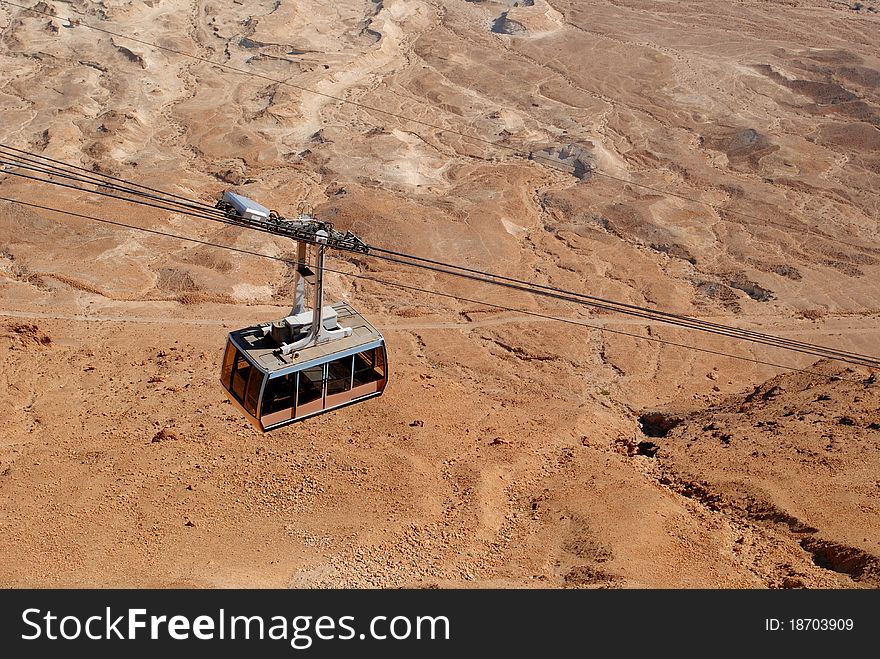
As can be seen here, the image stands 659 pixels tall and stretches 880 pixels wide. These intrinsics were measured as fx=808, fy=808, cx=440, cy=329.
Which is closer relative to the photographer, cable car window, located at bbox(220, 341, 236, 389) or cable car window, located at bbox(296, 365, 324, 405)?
cable car window, located at bbox(296, 365, 324, 405)

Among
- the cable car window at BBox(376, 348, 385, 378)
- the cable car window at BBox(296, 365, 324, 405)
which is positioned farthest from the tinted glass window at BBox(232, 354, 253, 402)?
the cable car window at BBox(376, 348, 385, 378)

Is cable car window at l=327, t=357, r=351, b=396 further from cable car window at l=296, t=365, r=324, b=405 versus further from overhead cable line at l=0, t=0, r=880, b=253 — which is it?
overhead cable line at l=0, t=0, r=880, b=253

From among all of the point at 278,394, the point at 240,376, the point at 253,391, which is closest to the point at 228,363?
the point at 240,376

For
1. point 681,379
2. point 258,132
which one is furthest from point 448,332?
point 258,132

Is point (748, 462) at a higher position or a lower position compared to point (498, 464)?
higher

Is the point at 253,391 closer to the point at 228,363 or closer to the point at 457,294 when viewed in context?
the point at 228,363

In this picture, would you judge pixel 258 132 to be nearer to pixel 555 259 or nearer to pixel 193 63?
pixel 193 63
